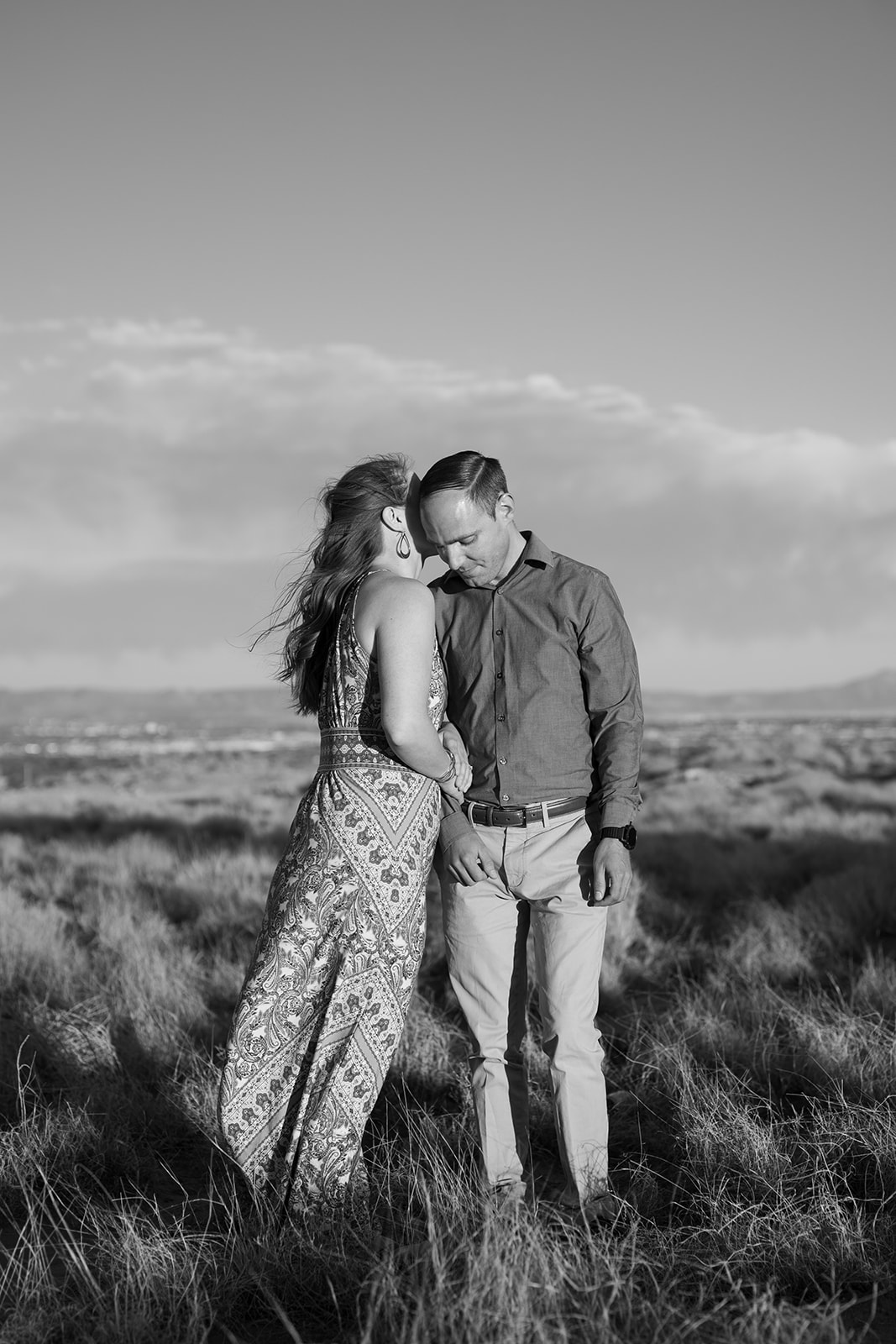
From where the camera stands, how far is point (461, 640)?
366 cm

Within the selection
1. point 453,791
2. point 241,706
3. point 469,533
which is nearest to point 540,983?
point 453,791

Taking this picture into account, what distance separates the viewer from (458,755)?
3.51 meters

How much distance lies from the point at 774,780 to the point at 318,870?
19.3 metres

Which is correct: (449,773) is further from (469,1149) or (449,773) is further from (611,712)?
(469,1149)

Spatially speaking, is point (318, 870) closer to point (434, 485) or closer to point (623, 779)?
point (623, 779)

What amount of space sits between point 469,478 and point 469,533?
16cm

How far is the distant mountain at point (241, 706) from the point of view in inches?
5221

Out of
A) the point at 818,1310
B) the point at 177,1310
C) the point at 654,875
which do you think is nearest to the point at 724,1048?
the point at 818,1310

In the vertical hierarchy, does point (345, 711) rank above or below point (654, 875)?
above

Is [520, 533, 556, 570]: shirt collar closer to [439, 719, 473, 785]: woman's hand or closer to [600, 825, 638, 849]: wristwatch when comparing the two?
[439, 719, 473, 785]: woman's hand

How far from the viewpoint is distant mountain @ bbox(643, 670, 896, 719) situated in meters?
177

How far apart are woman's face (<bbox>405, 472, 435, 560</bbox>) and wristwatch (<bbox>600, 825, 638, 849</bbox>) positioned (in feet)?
3.30

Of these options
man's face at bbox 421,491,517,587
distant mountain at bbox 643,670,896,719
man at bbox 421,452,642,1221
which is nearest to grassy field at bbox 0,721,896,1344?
man at bbox 421,452,642,1221

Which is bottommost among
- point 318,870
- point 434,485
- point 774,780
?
point 774,780
